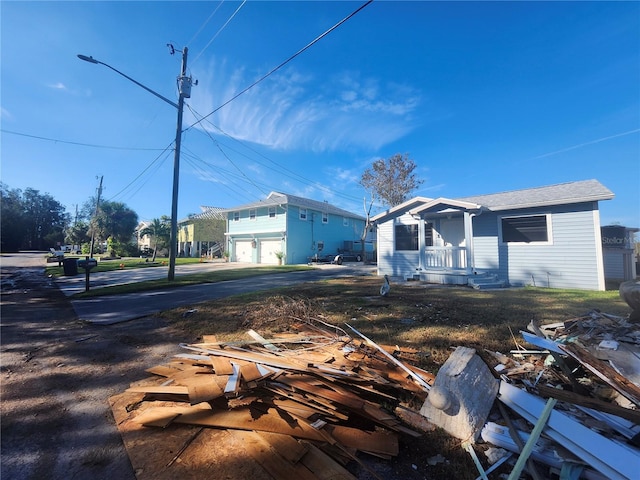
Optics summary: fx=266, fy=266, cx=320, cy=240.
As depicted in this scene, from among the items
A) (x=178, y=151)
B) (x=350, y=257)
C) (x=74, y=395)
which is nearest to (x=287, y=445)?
(x=74, y=395)

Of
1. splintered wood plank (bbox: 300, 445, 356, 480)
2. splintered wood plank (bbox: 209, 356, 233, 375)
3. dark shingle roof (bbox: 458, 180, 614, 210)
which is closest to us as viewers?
splintered wood plank (bbox: 300, 445, 356, 480)

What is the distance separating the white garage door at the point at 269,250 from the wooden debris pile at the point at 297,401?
22.0m

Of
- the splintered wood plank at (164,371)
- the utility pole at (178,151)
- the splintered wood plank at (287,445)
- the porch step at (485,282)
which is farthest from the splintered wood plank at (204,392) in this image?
the utility pole at (178,151)

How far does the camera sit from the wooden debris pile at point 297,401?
2145mm

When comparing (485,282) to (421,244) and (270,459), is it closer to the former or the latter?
(421,244)

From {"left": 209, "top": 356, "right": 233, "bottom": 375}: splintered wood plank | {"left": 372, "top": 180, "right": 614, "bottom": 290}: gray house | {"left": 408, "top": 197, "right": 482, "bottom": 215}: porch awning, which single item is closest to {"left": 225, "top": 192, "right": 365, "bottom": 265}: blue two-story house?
{"left": 372, "top": 180, "right": 614, "bottom": 290}: gray house

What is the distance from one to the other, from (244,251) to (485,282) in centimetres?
2281

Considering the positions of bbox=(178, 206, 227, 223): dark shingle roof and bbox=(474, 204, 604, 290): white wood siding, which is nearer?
bbox=(474, 204, 604, 290): white wood siding

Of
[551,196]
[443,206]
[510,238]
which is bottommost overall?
[510,238]

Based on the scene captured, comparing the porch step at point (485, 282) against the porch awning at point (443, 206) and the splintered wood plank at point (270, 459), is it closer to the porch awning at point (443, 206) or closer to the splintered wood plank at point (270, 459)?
the porch awning at point (443, 206)

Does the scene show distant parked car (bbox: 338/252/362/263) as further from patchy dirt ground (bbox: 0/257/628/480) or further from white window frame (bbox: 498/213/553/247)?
patchy dirt ground (bbox: 0/257/628/480)

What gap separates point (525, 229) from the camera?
36.8 feet

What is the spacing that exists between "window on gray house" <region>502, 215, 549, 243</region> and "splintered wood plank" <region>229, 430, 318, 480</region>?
42.2 ft

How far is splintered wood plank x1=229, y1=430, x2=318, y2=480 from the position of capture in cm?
189
